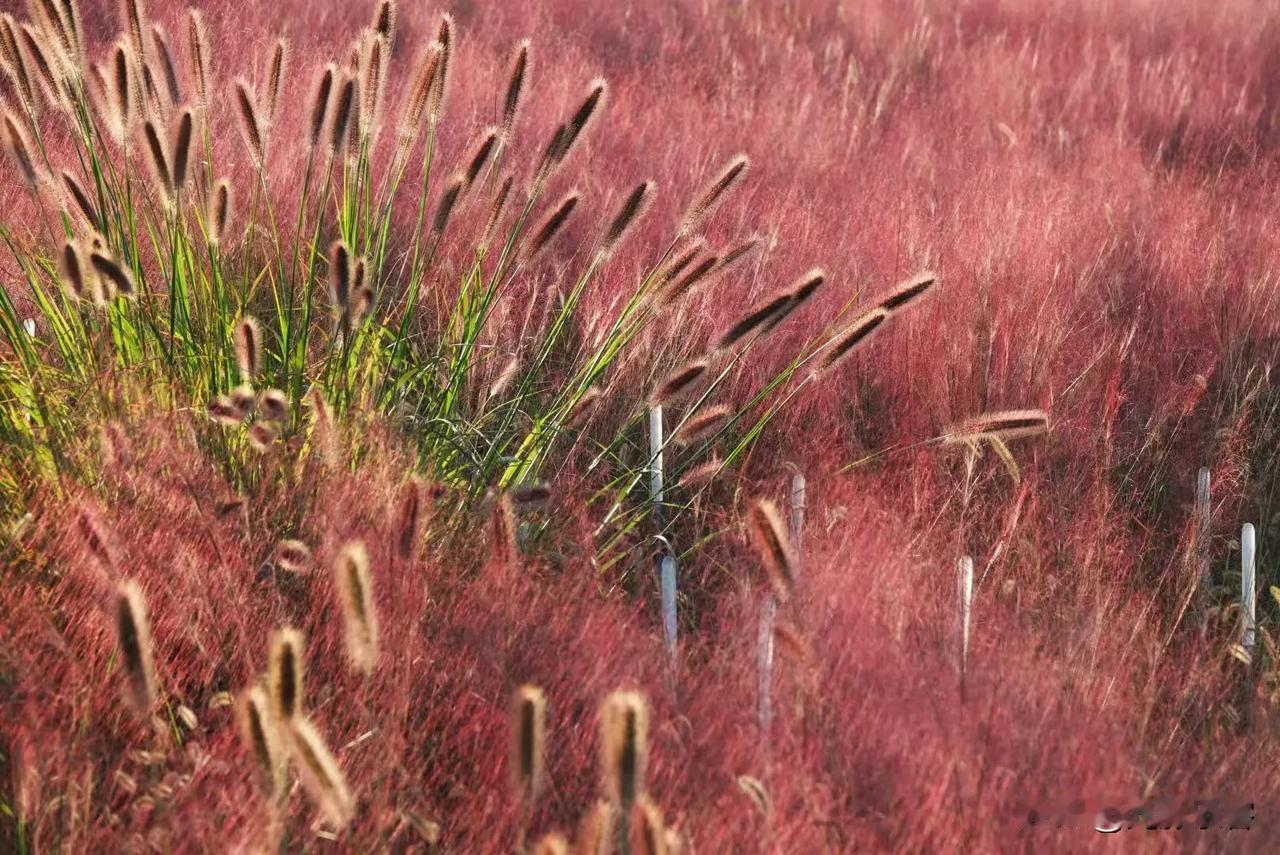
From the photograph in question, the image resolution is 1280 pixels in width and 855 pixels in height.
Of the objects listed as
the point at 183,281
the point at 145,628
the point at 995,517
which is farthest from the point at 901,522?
the point at 145,628

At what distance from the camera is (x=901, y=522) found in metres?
2.22

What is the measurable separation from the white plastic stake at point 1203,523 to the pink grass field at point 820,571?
12mm

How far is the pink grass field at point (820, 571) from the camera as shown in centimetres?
140

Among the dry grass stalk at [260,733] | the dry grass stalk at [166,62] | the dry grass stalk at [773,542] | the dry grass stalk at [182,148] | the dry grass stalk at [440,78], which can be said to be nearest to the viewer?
the dry grass stalk at [260,733]

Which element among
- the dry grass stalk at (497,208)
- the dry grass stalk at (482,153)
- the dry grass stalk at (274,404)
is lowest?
the dry grass stalk at (274,404)

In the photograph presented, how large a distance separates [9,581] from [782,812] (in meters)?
0.93

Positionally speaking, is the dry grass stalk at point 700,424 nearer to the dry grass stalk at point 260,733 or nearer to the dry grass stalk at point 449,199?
the dry grass stalk at point 449,199

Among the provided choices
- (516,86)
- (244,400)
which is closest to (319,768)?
(244,400)

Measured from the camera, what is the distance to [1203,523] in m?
2.23

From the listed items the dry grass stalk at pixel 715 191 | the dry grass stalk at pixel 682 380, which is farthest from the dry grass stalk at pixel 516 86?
the dry grass stalk at pixel 682 380

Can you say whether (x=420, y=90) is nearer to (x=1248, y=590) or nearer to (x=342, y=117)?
(x=342, y=117)

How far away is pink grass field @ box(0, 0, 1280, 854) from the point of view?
140cm

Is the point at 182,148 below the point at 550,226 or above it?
above

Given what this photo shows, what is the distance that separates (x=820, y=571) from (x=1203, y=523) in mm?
762
